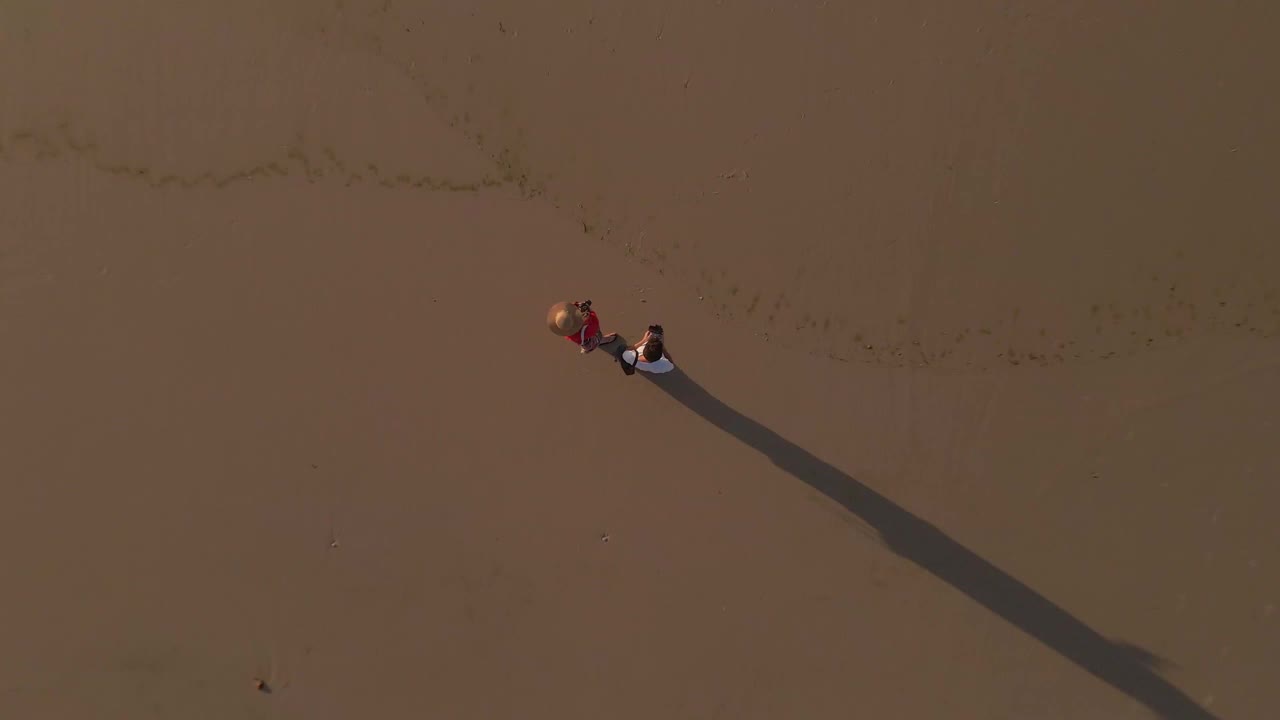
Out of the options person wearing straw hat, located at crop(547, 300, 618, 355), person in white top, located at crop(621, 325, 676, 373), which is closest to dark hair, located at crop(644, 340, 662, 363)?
person in white top, located at crop(621, 325, 676, 373)

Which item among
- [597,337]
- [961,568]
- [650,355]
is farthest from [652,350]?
[961,568]

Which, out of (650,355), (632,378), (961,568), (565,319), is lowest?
(961,568)

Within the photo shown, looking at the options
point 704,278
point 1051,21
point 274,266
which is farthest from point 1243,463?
point 274,266

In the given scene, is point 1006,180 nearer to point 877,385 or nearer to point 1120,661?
point 877,385

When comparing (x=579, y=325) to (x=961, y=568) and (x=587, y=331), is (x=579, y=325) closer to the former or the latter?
(x=587, y=331)

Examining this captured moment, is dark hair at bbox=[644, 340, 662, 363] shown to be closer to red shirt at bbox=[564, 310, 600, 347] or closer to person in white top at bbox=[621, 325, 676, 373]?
person in white top at bbox=[621, 325, 676, 373]

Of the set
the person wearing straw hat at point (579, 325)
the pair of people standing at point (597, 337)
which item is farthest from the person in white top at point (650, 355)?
the person wearing straw hat at point (579, 325)

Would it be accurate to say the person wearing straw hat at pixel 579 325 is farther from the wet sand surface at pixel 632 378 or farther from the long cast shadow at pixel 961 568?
the long cast shadow at pixel 961 568

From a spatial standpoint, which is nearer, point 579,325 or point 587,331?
point 579,325
